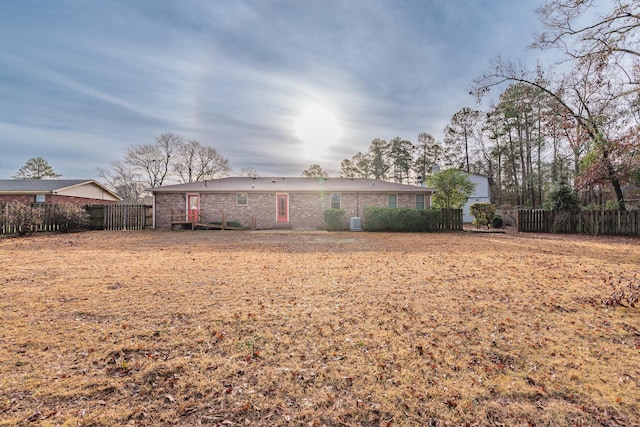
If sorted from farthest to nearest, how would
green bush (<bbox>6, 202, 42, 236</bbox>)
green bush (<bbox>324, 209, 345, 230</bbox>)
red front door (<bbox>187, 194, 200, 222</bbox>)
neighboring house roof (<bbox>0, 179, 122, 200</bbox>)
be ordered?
neighboring house roof (<bbox>0, 179, 122, 200</bbox>) → red front door (<bbox>187, 194, 200, 222</bbox>) → green bush (<bbox>324, 209, 345, 230</bbox>) → green bush (<bbox>6, 202, 42, 236</bbox>)

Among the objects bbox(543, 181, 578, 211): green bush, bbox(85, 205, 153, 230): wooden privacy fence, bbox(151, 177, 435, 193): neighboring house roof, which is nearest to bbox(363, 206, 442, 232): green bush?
bbox(151, 177, 435, 193): neighboring house roof

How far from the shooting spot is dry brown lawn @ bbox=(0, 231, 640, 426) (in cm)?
198

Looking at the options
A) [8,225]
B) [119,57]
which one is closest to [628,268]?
[119,57]

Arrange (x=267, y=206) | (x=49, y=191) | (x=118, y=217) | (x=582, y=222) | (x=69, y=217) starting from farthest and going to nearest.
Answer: (x=49, y=191)
(x=267, y=206)
(x=118, y=217)
(x=582, y=222)
(x=69, y=217)

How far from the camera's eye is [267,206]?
18.7m

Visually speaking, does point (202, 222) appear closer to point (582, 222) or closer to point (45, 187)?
point (45, 187)

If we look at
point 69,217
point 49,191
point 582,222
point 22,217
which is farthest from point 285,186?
point 49,191

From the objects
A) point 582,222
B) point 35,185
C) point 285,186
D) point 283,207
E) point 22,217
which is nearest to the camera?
point 22,217

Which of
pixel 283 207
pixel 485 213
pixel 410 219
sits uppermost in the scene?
pixel 283 207

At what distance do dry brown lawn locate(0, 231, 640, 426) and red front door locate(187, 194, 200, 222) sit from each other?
12510 mm

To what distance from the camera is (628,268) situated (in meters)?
6.71

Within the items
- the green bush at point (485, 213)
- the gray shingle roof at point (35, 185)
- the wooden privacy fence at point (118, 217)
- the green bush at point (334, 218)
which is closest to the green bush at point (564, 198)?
the green bush at point (485, 213)

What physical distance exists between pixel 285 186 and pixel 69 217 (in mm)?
12392

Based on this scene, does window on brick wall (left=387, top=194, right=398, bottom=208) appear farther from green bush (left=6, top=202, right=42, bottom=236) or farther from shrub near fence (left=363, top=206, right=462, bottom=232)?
green bush (left=6, top=202, right=42, bottom=236)
